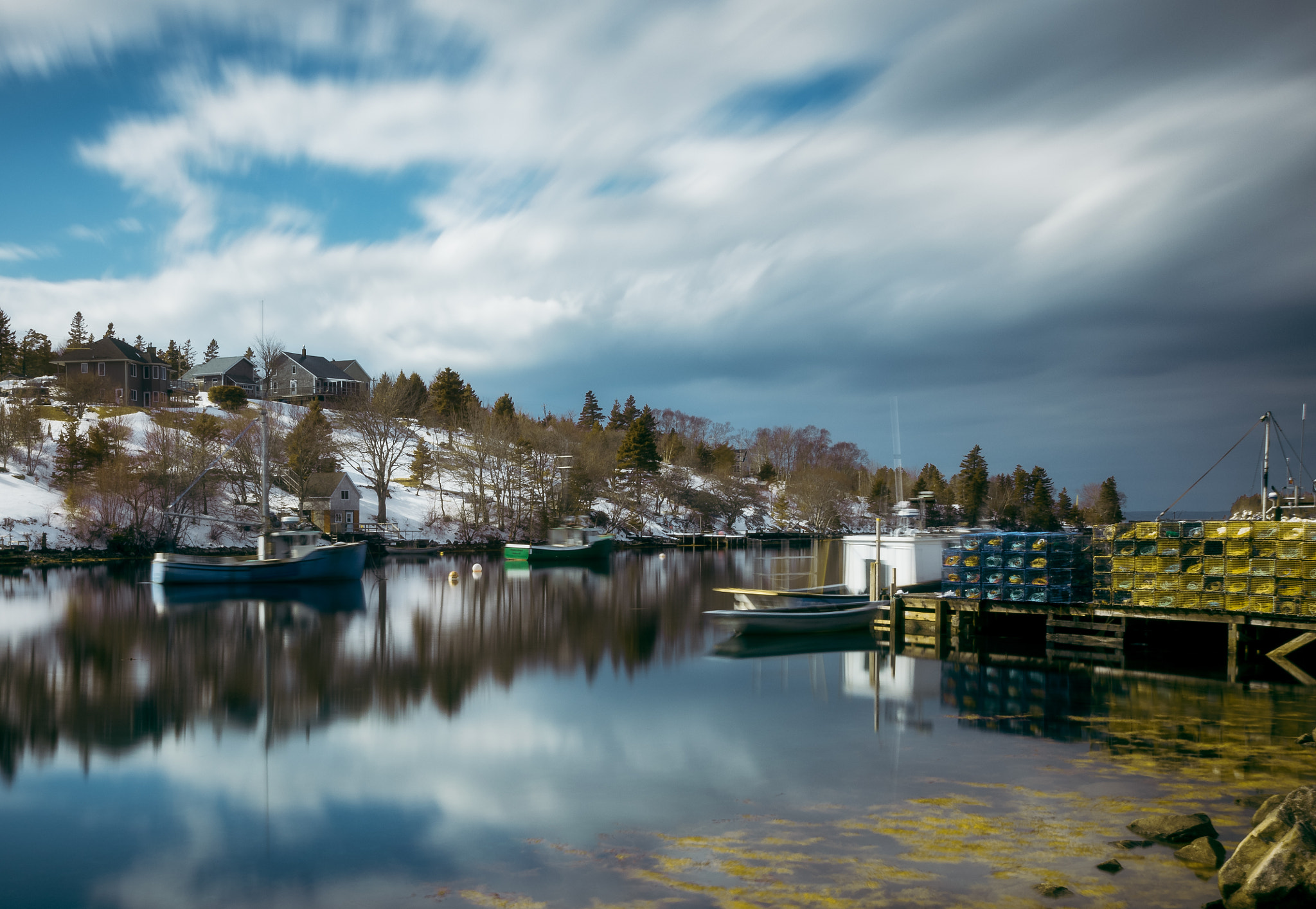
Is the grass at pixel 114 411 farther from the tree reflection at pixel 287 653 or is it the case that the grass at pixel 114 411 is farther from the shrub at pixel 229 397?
the tree reflection at pixel 287 653

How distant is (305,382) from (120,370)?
22419 mm

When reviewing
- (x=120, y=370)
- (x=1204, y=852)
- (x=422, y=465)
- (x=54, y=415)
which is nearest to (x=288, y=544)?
(x=422, y=465)

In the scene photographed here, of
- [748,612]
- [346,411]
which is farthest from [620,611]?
[346,411]

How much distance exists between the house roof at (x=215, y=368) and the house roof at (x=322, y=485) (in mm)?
48824

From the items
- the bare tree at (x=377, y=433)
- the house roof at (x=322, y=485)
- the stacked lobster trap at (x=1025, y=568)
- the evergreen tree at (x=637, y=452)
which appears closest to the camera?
the stacked lobster trap at (x=1025, y=568)

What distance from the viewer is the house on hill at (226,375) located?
11481 centimetres

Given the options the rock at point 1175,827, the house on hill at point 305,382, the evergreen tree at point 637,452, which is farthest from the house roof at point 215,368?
the rock at point 1175,827

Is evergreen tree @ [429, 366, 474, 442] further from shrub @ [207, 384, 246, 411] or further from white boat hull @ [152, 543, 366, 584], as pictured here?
white boat hull @ [152, 543, 366, 584]

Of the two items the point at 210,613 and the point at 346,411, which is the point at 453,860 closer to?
the point at 210,613

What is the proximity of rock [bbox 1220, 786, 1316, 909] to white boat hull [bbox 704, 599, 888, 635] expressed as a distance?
65.5 ft

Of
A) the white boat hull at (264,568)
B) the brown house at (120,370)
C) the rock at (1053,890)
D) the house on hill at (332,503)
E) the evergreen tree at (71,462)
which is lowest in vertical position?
the rock at (1053,890)

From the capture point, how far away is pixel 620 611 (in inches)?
1543

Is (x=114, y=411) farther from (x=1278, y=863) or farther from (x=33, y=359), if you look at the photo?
(x=1278, y=863)

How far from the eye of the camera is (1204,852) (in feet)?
34.1
